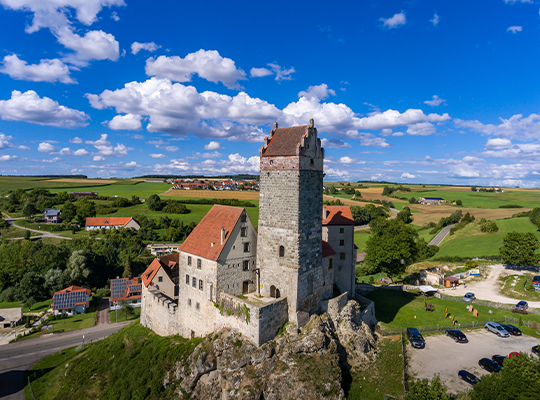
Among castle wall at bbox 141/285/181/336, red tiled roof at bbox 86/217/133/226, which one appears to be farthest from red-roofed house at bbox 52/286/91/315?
red tiled roof at bbox 86/217/133/226

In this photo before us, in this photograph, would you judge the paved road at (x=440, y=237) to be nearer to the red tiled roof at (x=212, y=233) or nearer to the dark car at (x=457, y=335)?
the dark car at (x=457, y=335)

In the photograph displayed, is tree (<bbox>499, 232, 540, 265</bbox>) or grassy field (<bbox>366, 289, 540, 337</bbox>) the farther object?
tree (<bbox>499, 232, 540, 265</bbox>)

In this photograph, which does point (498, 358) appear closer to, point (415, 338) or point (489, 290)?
point (415, 338)

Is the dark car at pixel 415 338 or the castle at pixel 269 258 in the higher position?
the castle at pixel 269 258

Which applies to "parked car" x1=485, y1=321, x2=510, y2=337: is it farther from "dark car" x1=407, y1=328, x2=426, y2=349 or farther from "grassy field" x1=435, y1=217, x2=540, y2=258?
"grassy field" x1=435, y1=217, x2=540, y2=258

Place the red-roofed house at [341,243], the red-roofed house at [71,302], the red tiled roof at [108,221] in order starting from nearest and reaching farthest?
the red-roofed house at [341,243] → the red-roofed house at [71,302] → the red tiled roof at [108,221]

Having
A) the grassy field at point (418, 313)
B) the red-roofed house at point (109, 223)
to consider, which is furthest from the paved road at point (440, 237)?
the red-roofed house at point (109, 223)

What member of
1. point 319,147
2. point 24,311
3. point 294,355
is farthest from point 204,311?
point 24,311
